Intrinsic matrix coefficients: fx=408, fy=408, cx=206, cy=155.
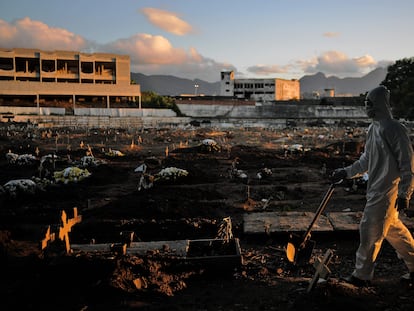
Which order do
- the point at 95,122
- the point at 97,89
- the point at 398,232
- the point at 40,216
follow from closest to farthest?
the point at 398,232 → the point at 40,216 → the point at 95,122 → the point at 97,89

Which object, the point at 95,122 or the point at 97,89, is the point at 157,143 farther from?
the point at 97,89

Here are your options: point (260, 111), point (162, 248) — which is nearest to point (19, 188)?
point (162, 248)

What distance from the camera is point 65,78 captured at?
206 ft

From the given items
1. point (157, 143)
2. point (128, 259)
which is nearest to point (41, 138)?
point (157, 143)

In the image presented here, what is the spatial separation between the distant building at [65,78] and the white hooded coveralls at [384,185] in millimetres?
55294

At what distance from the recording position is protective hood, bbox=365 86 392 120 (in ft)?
14.5

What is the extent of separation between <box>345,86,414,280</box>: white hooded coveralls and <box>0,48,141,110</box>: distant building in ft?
181

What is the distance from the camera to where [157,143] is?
92.1ft

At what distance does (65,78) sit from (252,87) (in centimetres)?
4498

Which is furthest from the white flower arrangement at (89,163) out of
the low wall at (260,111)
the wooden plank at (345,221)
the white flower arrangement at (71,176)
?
the low wall at (260,111)

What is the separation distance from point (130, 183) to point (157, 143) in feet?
48.7

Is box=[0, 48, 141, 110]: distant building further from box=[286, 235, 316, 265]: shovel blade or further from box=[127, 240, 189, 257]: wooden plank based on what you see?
box=[286, 235, 316, 265]: shovel blade

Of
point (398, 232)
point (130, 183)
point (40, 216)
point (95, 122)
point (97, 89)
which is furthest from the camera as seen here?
point (97, 89)

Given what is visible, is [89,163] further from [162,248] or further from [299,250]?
[299,250]
